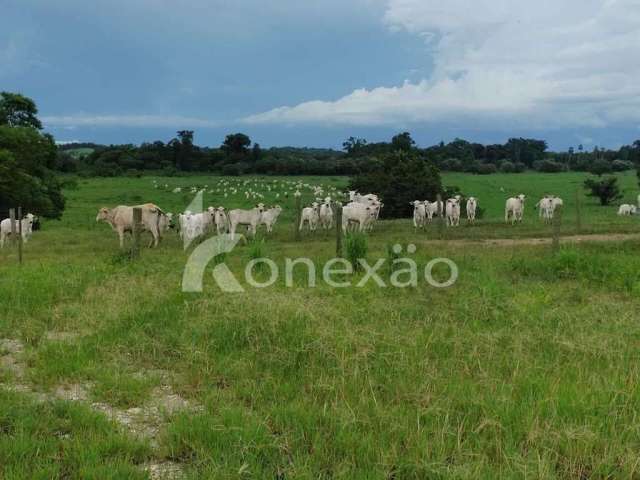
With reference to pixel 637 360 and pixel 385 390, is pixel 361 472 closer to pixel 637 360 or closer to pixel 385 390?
pixel 385 390

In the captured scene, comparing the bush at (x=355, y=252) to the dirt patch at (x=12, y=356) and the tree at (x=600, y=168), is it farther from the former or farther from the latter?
the tree at (x=600, y=168)

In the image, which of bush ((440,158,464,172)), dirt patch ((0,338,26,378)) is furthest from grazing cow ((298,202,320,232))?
bush ((440,158,464,172))

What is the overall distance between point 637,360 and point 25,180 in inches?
1090

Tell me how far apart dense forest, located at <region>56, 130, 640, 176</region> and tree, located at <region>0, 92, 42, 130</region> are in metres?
34.5

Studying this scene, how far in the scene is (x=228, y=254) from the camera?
1491 cm

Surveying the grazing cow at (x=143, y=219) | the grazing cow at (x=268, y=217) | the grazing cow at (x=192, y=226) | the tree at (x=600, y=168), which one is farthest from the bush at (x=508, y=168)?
the grazing cow at (x=143, y=219)

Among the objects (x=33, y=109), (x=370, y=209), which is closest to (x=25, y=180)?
(x=33, y=109)

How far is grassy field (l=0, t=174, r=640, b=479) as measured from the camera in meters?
4.05

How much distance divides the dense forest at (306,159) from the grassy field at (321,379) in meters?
50.3

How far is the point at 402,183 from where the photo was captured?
1358 inches

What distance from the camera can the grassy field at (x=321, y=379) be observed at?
4.05 meters

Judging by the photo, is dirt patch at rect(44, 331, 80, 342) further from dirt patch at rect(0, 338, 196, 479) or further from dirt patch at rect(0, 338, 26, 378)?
dirt patch at rect(0, 338, 196, 479)

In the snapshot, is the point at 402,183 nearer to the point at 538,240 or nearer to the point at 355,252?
the point at 538,240

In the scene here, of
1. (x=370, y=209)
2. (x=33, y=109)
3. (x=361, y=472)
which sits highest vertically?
(x=33, y=109)
